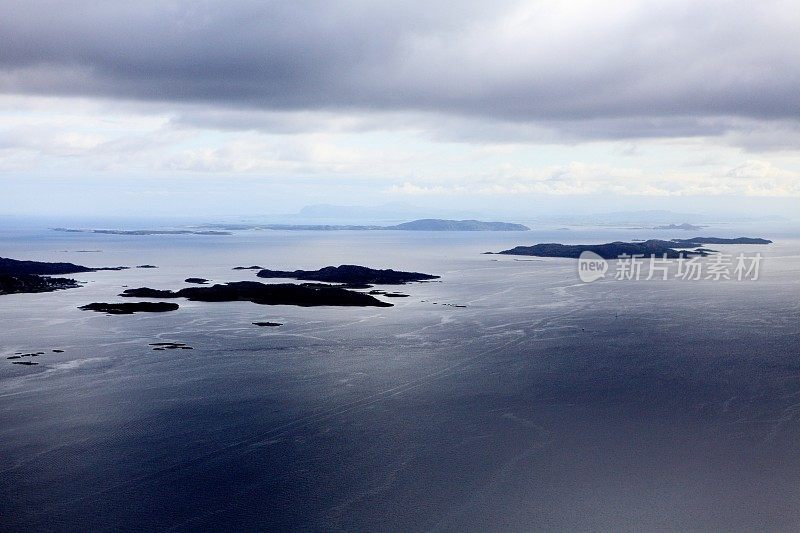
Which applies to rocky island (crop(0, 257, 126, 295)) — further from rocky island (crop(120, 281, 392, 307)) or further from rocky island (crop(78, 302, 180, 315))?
rocky island (crop(78, 302, 180, 315))

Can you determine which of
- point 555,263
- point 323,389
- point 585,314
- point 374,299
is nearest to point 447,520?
point 323,389

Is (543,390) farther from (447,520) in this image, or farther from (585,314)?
(585,314)

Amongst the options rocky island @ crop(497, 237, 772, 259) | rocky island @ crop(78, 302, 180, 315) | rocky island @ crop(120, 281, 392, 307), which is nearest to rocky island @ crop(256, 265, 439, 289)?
rocky island @ crop(120, 281, 392, 307)

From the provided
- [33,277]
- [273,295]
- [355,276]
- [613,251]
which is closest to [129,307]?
[273,295]

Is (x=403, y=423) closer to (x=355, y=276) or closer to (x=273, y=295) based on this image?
(x=273, y=295)

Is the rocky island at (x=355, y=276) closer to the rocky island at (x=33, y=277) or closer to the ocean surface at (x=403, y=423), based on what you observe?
the rocky island at (x=33, y=277)
